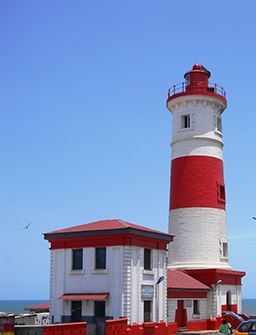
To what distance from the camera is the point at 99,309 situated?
3080cm

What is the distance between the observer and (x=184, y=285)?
3656 centimetres

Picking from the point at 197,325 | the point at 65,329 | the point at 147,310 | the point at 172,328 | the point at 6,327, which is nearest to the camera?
the point at 6,327

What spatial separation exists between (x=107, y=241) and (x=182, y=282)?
8232 millimetres

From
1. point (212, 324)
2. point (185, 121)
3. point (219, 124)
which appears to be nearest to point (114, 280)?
point (212, 324)

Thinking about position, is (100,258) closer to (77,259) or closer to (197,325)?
(77,259)

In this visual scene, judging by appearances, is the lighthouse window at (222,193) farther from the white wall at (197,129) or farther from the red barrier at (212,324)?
the red barrier at (212,324)

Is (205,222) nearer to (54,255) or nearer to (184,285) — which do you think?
(184,285)

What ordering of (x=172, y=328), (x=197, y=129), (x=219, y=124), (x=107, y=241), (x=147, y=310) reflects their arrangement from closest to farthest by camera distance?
(x=107, y=241)
(x=147, y=310)
(x=172, y=328)
(x=197, y=129)
(x=219, y=124)

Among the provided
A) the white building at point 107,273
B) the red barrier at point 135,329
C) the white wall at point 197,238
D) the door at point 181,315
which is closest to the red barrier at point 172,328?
the white building at point 107,273

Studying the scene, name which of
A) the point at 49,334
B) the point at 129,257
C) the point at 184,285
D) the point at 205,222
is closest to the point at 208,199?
the point at 205,222

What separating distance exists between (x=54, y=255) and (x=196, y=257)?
1161 cm

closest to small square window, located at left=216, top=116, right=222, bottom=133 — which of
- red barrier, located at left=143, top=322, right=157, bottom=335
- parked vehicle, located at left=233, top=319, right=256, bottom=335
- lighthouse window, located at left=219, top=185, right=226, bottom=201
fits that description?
lighthouse window, located at left=219, top=185, right=226, bottom=201

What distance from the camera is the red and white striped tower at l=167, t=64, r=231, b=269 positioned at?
4056 centimetres

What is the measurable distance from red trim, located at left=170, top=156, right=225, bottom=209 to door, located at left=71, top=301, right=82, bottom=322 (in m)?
12.3
